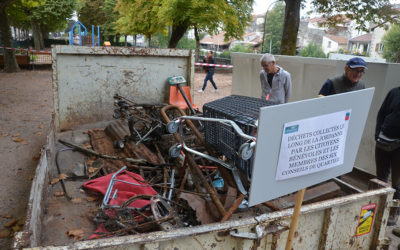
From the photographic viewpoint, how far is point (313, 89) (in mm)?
7070

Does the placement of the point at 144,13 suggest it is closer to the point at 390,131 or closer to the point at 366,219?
the point at 390,131

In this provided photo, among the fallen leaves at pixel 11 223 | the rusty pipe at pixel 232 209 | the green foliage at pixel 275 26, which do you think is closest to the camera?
the rusty pipe at pixel 232 209

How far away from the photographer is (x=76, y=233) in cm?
295

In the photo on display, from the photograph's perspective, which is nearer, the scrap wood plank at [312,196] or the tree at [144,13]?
the scrap wood plank at [312,196]

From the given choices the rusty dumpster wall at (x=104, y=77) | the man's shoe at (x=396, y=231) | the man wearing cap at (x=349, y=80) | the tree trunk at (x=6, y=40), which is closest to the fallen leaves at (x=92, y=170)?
the rusty dumpster wall at (x=104, y=77)

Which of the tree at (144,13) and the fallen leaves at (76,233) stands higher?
the tree at (144,13)

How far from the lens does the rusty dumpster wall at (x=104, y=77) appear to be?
550 centimetres

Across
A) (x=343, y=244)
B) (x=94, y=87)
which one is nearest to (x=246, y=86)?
(x=94, y=87)

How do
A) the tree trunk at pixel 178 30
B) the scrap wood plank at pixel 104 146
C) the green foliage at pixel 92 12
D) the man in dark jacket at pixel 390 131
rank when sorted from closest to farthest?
1. the man in dark jacket at pixel 390 131
2. the scrap wood plank at pixel 104 146
3. the tree trunk at pixel 178 30
4. the green foliage at pixel 92 12

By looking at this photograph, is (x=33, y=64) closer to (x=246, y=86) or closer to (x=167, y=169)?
(x=246, y=86)

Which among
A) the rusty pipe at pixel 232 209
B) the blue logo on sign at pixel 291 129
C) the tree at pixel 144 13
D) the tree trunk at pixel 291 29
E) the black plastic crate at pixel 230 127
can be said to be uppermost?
the tree at pixel 144 13

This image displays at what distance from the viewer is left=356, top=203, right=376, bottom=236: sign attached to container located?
8.48ft

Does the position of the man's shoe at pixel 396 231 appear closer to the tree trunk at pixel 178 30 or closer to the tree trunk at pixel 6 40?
the tree trunk at pixel 178 30

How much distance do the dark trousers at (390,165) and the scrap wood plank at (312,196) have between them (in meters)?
1.17
